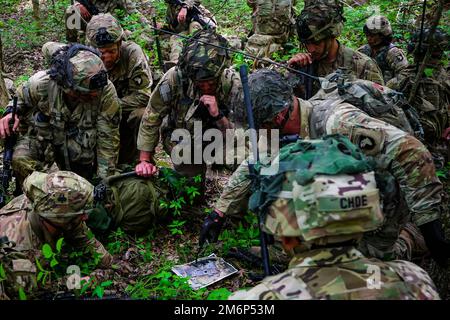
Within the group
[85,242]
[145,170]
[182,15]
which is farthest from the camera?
[182,15]

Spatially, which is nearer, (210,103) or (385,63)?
(210,103)

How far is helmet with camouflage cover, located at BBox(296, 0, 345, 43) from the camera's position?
541 cm

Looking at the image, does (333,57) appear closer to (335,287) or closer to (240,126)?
(240,126)

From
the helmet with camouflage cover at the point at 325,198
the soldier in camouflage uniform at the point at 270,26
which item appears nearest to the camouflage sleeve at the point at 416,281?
the helmet with camouflage cover at the point at 325,198

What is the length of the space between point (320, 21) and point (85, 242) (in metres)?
3.40

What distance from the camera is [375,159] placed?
11.3ft

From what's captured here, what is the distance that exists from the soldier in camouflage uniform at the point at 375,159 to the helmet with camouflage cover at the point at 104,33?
259cm

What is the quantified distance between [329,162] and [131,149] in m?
4.64

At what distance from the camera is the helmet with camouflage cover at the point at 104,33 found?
5883 mm

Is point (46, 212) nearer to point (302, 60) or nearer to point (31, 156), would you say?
point (31, 156)

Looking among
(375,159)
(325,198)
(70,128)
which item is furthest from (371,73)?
(325,198)

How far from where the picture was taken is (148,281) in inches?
171

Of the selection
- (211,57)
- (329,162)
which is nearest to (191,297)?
(329,162)
